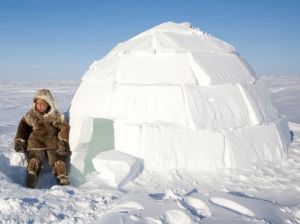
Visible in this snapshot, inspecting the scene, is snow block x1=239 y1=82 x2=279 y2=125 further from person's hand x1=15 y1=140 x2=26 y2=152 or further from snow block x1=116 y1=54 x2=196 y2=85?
person's hand x1=15 y1=140 x2=26 y2=152

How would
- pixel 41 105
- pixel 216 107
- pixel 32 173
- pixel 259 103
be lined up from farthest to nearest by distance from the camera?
pixel 259 103 < pixel 41 105 < pixel 216 107 < pixel 32 173

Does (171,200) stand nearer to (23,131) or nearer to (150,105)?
(150,105)

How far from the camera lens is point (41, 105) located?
19.3 ft

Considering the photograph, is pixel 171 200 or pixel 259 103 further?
pixel 259 103

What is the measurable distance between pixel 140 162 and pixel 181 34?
2584mm

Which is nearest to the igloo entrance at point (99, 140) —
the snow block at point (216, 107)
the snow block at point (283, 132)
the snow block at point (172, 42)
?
the snow block at point (172, 42)

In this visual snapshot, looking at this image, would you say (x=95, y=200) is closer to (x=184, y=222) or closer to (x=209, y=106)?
(x=184, y=222)

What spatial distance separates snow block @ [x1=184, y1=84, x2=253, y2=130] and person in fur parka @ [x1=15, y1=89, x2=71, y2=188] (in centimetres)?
210

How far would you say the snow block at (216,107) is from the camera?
17.6 feet

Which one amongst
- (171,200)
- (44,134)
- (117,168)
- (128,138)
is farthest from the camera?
(44,134)

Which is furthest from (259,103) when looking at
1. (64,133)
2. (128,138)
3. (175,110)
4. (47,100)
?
(47,100)

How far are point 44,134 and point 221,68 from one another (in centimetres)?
313

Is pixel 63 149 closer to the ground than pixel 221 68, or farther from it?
closer to the ground

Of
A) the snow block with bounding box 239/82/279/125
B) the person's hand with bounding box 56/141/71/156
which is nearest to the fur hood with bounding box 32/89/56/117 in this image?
the person's hand with bounding box 56/141/71/156
